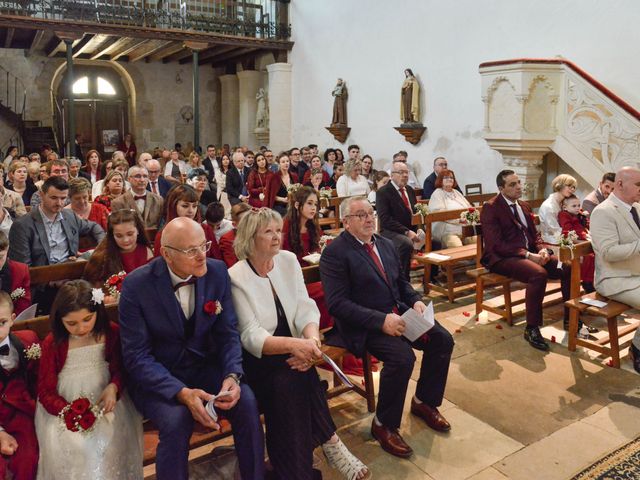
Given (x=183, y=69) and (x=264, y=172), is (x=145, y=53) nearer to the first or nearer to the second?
(x=183, y=69)

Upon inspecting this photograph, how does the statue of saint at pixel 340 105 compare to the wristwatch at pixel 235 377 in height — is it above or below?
above

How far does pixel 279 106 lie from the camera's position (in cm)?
1519

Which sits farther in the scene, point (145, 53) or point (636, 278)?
point (145, 53)

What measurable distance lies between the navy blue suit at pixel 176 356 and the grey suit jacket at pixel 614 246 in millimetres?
3034

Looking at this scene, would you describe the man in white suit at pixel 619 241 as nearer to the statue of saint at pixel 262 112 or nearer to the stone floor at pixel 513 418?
the stone floor at pixel 513 418

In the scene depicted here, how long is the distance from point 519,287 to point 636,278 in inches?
85.8

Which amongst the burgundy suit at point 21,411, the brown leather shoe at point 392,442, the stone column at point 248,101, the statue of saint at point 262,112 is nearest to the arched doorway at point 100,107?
the stone column at point 248,101

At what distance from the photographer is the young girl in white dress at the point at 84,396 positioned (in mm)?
2549

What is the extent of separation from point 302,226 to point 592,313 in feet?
7.63

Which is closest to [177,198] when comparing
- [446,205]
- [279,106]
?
[446,205]

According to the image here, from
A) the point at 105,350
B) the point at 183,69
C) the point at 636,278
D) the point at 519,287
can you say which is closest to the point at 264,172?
the point at 519,287

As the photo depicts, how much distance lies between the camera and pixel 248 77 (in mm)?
16562

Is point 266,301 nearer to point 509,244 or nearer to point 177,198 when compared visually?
point 177,198

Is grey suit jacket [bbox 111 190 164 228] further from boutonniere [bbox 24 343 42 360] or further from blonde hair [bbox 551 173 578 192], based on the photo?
blonde hair [bbox 551 173 578 192]
